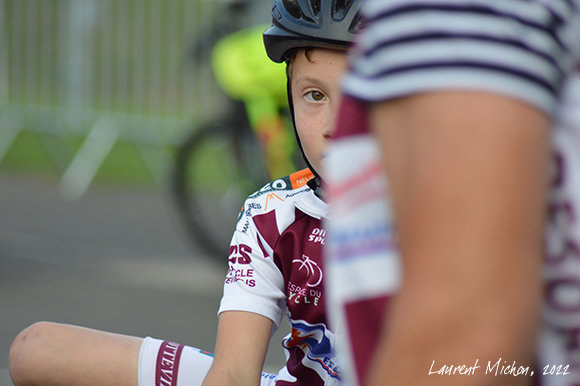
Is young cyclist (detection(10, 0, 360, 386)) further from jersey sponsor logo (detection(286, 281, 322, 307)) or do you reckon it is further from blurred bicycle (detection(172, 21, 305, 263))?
blurred bicycle (detection(172, 21, 305, 263))

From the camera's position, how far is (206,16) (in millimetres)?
10047

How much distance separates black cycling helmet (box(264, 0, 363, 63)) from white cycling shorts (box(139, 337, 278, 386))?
30.0 inches

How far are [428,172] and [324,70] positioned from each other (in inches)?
42.5

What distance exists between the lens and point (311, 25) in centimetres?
172

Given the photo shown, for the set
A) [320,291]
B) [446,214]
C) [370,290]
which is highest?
[446,214]

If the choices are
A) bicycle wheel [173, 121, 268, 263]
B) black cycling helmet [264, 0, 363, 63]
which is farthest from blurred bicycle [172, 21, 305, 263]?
black cycling helmet [264, 0, 363, 63]

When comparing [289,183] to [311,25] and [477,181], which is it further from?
[477,181]

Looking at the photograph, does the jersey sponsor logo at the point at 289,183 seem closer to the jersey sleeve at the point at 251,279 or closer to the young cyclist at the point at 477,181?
the jersey sleeve at the point at 251,279

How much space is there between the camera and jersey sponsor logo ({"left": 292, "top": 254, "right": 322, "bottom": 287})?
61.5 inches

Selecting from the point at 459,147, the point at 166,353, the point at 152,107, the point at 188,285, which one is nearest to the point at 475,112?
the point at 459,147

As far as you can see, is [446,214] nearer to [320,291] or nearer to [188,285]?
[320,291]

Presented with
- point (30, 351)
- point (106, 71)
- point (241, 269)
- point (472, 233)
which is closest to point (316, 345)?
point (241, 269)

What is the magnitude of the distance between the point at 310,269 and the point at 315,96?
38cm

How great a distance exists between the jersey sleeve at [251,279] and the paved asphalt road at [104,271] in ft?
5.43
